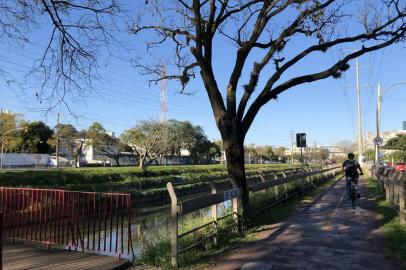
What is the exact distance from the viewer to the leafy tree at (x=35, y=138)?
86.8m

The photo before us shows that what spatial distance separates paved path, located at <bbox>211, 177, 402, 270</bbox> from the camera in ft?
24.7

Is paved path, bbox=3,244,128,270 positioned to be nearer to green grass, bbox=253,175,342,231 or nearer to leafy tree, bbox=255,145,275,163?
green grass, bbox=253,175,342,231

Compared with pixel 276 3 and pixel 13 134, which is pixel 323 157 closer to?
pixel 13 134

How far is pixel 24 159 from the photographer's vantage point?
83.9 metres

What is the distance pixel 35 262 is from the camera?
8414 millimetres

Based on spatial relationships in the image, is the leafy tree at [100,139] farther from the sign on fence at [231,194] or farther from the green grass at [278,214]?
the sign on fence at [231,194]

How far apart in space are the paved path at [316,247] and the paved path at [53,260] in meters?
2.01

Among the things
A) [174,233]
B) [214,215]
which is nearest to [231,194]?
[214,215]

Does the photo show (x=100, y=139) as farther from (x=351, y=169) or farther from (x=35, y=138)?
(x=351, y=169)

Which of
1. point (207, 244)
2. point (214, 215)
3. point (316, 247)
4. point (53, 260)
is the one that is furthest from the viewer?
point (214, 215)

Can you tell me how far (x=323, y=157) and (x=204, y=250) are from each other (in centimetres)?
13782

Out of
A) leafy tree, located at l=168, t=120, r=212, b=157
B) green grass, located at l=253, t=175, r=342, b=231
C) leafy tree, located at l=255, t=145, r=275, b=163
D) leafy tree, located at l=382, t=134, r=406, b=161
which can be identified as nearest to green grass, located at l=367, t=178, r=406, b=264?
green grass, located at l=253, t=175, r=342, b=231

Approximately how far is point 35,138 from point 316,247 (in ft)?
285

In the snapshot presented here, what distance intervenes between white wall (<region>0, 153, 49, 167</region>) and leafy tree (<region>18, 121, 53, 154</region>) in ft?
9.53
